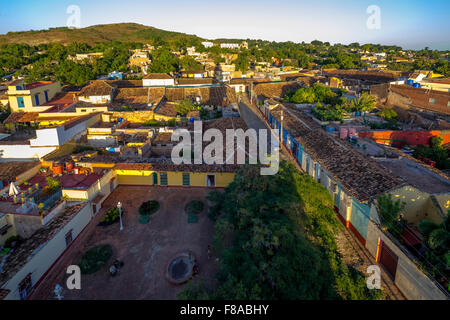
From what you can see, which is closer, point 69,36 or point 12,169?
point 12,169

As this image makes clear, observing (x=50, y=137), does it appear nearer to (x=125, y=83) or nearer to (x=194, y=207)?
(x=194, y=207)

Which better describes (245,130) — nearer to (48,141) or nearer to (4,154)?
(48,141)

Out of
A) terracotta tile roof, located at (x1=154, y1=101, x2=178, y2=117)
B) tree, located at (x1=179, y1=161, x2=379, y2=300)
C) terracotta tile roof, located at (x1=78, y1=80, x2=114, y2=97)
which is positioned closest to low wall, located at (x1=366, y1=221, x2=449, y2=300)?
tree, located at (x1=179, y1=161, x2=379, y2=300)

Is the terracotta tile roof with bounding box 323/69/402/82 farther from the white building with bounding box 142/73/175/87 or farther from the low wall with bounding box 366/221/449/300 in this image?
the low wall with bounding box 366/221/449/300

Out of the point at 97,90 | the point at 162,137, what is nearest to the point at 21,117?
the point at 97,90
